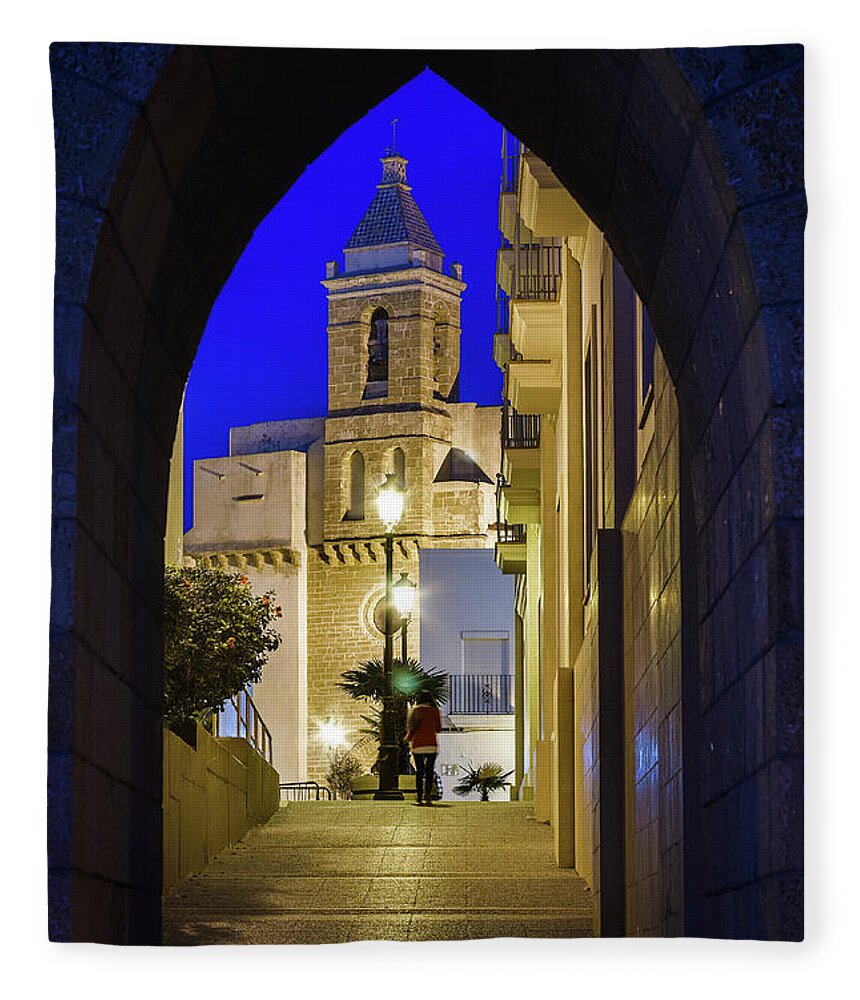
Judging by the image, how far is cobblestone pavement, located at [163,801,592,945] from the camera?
21.4ft

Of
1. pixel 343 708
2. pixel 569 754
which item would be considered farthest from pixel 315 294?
pixel 569 754

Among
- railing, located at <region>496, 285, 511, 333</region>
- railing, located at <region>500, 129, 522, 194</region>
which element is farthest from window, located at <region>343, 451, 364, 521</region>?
railing, located at <region>500, 129, 522, 194</region>

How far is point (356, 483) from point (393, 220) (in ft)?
17.7

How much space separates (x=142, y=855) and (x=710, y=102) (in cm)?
229

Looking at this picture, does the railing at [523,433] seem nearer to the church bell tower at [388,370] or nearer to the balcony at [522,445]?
the balcony at [522,445]

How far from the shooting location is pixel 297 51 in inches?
180

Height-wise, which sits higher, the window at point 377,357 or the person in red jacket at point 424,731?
the window at point 377,357

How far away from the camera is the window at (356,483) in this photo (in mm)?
38719

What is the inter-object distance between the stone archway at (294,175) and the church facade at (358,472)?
1207 inches

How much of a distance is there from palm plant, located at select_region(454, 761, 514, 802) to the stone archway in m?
16.6

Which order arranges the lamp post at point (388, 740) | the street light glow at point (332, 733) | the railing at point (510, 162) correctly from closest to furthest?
the railing at point (510, 162), the lamp post at point (388, 740), the street light glow at point (332, 733)

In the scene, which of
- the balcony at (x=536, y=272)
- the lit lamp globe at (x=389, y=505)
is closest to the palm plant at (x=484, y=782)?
the lit lamp globe at (x=389, y=505)

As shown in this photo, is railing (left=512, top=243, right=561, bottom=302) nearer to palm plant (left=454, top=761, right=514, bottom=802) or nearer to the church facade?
palm plant (left=454, top=761, right=514, bottom=802)
